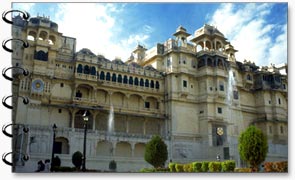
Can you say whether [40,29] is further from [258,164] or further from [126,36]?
[258,164]

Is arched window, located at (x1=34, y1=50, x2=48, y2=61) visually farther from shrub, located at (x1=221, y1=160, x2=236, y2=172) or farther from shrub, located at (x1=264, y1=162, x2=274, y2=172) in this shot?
shrub, located at (x1=264, y1=162, x2=274, y2=172)

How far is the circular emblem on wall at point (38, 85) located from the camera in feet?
59.7

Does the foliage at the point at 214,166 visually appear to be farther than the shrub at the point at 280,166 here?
Yes

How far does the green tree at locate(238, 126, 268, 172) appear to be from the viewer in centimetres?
1280

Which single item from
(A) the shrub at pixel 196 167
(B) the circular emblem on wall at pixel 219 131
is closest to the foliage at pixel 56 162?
(A) the shrub at pixel 196 167

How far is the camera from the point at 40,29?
1916 cm

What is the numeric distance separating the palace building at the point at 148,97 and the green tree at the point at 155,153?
0.42m

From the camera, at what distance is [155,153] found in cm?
1565

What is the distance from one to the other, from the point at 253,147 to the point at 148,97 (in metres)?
12.0

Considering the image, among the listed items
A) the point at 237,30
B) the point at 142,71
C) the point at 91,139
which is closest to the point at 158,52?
the point at 142,71

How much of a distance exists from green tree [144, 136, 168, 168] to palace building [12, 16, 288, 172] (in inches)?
16.4

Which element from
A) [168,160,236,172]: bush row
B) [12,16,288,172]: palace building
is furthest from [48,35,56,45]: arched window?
[168,160,236,172]: bush row

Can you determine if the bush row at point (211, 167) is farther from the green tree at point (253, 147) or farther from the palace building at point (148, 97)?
the palace building at point (148, 97)

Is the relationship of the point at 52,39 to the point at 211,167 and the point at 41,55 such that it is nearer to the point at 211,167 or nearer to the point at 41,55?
the point at 41,55
